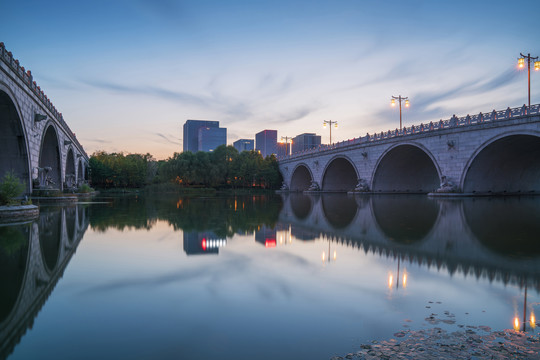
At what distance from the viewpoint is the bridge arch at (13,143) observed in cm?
1889

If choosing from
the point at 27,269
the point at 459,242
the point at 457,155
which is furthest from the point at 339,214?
the point at 457,155

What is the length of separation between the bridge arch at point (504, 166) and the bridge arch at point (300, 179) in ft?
119

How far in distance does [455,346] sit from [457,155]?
97.0ft

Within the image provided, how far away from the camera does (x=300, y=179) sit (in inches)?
2648

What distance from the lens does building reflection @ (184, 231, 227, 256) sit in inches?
317

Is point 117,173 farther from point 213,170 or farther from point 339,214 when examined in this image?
point 339,214

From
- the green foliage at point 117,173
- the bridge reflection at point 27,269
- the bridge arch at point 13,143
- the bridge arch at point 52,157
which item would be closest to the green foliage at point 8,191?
the bridge reflection at point 27,269

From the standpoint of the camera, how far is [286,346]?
342 centimetres

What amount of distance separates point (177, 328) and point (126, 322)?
659mm

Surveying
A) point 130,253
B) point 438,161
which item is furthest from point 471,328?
point 438,161

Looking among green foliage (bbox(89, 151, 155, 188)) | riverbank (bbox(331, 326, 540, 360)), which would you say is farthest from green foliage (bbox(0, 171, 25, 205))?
green foliage (bbox(89, 151, 155, 188))

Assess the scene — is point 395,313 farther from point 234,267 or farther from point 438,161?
point 438,161

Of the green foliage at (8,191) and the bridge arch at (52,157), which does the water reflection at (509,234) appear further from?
the bridge arch at (52,157)

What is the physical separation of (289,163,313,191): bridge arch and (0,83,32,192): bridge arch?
47750 mm
